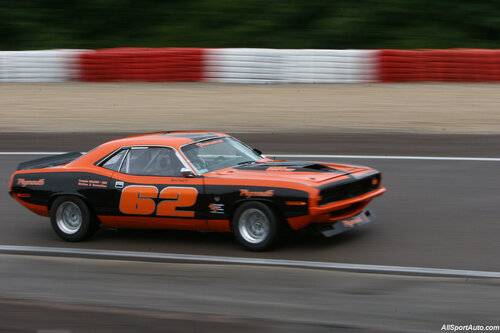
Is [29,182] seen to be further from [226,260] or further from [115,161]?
[226,260]

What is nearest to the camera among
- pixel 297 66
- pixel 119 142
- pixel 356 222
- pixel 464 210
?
pixel 356 222

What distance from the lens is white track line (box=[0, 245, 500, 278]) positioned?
5.97 metres

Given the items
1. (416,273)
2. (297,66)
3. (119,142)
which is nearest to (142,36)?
(297,66)

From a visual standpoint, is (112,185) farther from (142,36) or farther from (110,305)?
(142,36)

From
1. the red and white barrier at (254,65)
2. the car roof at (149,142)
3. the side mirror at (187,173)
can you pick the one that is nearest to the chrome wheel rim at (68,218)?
the car roof at (149,142)

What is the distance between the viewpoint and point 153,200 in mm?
7160

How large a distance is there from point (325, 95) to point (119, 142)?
10991 mm

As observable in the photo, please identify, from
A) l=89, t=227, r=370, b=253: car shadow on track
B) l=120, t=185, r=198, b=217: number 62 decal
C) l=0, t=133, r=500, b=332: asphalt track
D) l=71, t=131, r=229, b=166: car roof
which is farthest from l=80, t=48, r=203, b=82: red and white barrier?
l=120, t=185, r=198, b=217: number 62 decal

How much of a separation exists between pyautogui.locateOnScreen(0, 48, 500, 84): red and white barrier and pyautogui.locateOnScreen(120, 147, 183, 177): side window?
11.6 meters

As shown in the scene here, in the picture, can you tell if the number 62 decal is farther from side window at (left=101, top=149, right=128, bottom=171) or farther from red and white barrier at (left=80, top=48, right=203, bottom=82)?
red and white barrier at (left=80, top=48, right=203, bottom=82)

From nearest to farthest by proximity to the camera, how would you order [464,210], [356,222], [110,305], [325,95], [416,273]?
[110,305] < [416,273] < [356,222] < [464,210] < [325,95]

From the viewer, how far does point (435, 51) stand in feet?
60.1

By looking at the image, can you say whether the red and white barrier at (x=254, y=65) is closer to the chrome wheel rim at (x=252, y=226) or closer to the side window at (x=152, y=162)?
the side window at (x=152, y=162)

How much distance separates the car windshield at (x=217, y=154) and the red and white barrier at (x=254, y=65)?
1122 centimetres
